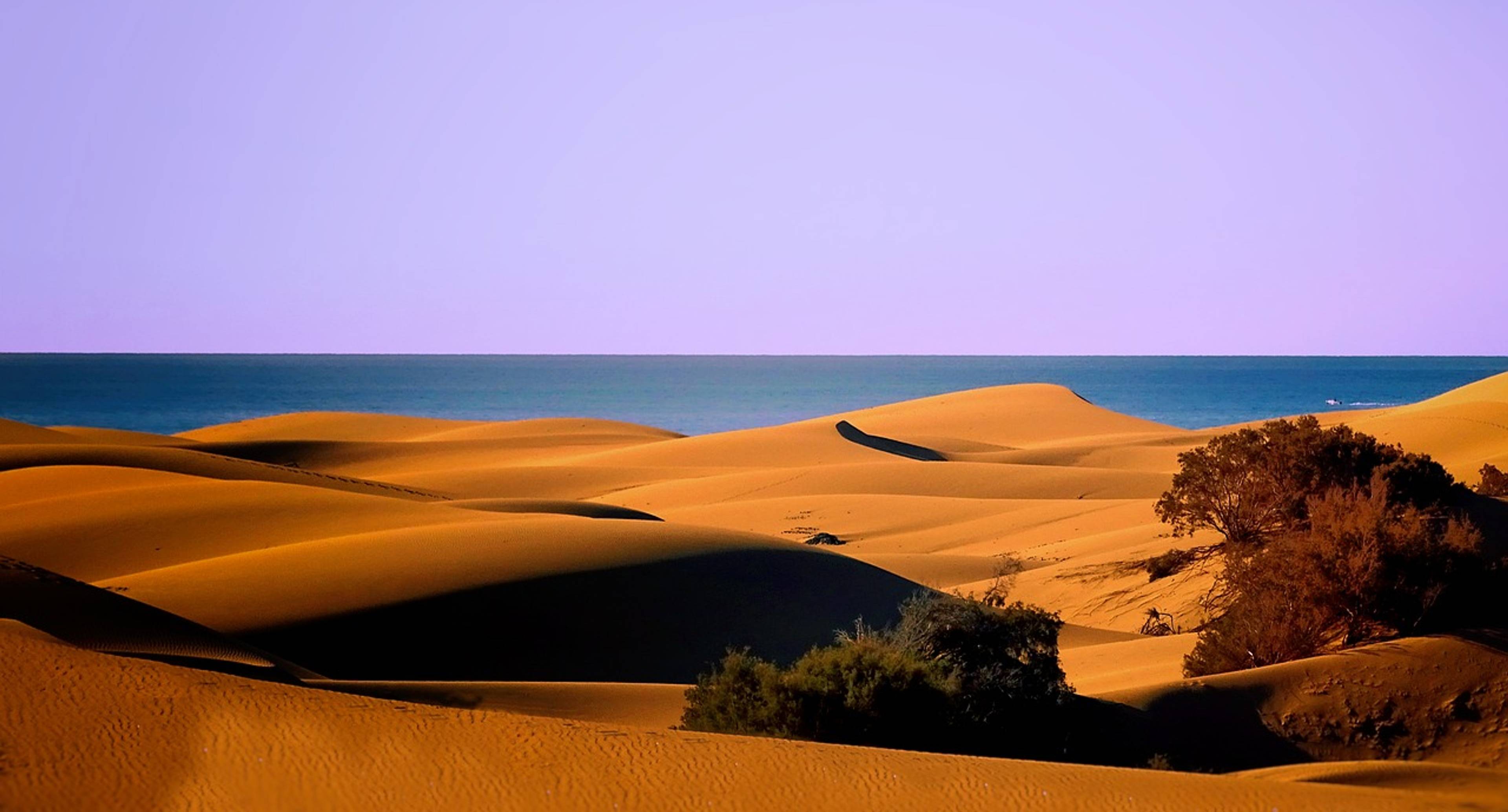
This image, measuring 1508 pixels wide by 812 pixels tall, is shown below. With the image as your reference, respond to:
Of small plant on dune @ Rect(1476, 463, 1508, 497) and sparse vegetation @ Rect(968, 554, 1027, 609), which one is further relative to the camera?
small plant on dune @ Rect(1476, 463, 1508, 497)

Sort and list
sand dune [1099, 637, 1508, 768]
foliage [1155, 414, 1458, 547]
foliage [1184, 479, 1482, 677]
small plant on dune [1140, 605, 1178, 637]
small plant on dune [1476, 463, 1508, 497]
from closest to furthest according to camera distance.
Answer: sand dune [1099, 637, 1508, 768] → foliage [1184, 479, 1482, 677] → foliage [1155, 414, 1458, 547] → small plant on dune [1140, 605, 1178, 637] → small plant on dune [1476, 463, 1508, 497]

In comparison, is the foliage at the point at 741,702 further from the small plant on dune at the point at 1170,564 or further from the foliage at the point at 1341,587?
the small plant on dune at the point at 1170,564

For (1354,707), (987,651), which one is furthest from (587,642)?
(1354,707)

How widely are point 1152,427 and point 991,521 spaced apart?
31.3 meters

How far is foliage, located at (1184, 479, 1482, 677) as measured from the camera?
12203 millimetres

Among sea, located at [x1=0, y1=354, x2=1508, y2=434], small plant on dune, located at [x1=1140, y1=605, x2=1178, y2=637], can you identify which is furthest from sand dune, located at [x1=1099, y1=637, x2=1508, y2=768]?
sea, located at [x1=0, y1=354, x2=1508, y2=434]

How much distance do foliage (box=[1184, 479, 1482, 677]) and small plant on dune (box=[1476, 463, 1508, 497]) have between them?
21.5ft

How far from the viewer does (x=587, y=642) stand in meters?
15.9

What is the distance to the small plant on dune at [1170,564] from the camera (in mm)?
18547

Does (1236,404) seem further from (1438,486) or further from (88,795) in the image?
(88,795)

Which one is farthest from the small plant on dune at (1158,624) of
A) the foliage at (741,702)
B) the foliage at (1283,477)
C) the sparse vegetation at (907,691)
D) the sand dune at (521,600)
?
the foliage at (741,702)

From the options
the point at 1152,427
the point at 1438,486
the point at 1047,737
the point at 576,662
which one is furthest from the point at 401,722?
the point at 1152,427

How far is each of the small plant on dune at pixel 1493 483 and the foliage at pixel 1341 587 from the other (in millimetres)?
6549

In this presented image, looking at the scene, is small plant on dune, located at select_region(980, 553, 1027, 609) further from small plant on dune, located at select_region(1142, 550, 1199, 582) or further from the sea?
the sea
